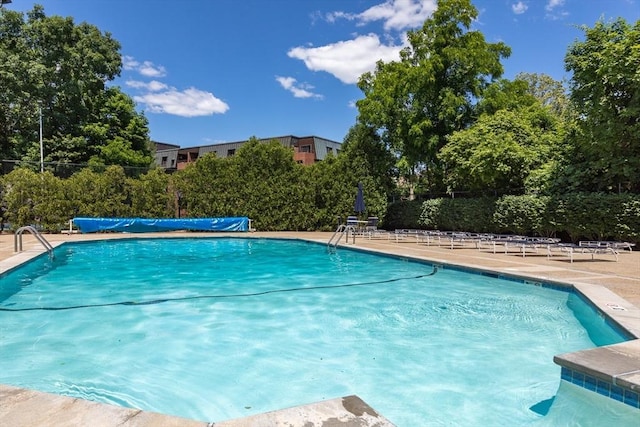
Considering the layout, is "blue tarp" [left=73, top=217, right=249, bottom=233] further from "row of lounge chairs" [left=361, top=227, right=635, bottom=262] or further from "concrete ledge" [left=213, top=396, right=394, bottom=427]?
"concrete ledge" [left=213, top=396, right=394, bottom=427]

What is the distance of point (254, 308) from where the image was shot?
6.93m

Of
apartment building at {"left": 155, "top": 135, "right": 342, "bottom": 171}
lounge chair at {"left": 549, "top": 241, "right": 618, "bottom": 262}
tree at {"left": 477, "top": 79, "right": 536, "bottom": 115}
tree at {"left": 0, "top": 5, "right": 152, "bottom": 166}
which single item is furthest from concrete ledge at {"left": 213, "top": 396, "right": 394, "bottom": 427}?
apartment building at {"left": 155, "top": 135, "right": 342, "bottom": 171}

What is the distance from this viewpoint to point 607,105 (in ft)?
40.6

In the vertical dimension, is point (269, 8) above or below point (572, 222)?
above

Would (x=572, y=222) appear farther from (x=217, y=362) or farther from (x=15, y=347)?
(x=15, y=347)

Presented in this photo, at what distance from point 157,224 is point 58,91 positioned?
16.0 meters

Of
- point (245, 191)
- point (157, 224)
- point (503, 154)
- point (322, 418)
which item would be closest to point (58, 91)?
point (157, 224)

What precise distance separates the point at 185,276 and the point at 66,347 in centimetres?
467

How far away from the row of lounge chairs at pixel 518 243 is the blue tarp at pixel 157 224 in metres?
5.97

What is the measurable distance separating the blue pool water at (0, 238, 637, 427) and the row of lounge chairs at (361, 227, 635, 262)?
3169mm

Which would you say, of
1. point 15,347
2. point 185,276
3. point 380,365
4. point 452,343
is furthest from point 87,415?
point 185,276

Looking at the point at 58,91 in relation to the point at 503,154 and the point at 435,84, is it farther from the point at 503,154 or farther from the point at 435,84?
the point at 503,154

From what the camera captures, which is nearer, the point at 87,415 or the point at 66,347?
the point at 87,415

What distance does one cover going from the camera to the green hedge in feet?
40.0
